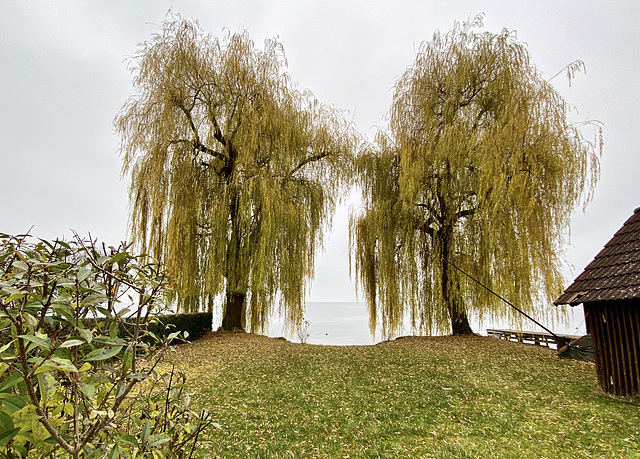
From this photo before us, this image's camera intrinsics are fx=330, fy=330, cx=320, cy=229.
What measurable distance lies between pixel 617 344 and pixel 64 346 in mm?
6787

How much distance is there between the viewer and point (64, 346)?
797mm

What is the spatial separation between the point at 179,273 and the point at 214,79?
222 inches

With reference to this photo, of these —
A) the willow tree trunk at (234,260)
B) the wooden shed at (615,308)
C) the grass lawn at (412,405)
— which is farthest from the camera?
the willow tree trunk at (234,260)

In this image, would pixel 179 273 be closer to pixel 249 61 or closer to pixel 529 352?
pixel 249 61

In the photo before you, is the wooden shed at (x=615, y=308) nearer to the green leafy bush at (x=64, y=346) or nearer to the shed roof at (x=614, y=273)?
the shed roof at (x=614, y=273)

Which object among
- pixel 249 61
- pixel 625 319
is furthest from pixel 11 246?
pixel 249 61

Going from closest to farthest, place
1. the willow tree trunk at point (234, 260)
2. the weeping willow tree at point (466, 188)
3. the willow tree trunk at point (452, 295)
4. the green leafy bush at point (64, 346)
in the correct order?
the green leafy bush at point (64, 346)
the weeping willow tree at point (466, 188)
the willow tree trunk at point (452, 295)
the willow tree trunk at point (234, 260)

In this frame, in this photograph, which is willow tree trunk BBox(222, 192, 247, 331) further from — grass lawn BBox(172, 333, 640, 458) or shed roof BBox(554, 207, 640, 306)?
shed roof BBox(554, 207, 640, 306)

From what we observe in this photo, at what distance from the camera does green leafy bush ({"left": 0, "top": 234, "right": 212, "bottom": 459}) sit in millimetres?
801

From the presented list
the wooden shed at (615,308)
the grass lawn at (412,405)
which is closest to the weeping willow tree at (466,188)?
the grass lawn at (412,405)

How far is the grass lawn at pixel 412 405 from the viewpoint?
11.5ft

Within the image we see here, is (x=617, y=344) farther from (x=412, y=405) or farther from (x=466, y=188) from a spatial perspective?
(x=466, y=188)

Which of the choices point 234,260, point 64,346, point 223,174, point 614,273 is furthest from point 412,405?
point 223,174

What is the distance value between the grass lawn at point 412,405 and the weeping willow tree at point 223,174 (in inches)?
92.6
